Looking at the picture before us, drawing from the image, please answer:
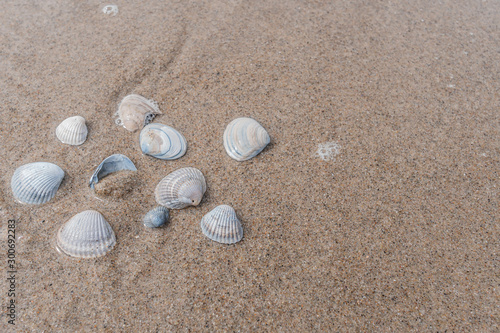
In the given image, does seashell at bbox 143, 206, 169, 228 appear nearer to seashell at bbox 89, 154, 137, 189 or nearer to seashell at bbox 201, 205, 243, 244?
seashell at bbox 201, 205, 243, 244

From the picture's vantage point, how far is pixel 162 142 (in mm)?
2521

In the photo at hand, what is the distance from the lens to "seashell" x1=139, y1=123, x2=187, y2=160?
250 cm

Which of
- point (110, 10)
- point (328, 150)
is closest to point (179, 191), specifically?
point (328, 150)

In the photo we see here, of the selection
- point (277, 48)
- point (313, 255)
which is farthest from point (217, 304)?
point (277, 48)

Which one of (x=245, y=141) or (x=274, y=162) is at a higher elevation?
(x=245, y=141)

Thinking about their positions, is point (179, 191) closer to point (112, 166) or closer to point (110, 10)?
point (112, 166)

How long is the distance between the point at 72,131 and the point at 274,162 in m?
1.58

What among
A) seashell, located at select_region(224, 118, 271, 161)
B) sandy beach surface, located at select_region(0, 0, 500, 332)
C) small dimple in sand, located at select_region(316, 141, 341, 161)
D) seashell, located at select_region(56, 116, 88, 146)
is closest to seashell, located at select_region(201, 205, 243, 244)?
sandy beach surface, located at select_region(0, 0, 500, 332)

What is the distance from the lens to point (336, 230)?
230 centimetres

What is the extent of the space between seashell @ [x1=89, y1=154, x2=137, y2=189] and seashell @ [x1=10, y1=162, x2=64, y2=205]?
25cm

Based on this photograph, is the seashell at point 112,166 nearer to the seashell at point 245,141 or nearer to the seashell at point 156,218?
the seashell at point 156,218

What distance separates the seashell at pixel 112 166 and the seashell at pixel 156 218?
16.2 inches

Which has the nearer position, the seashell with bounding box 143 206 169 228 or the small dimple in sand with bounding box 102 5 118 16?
the seashell with bounding box 143 206 169 228

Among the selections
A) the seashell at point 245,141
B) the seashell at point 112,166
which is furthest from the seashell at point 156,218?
the seashell at point 245,141
